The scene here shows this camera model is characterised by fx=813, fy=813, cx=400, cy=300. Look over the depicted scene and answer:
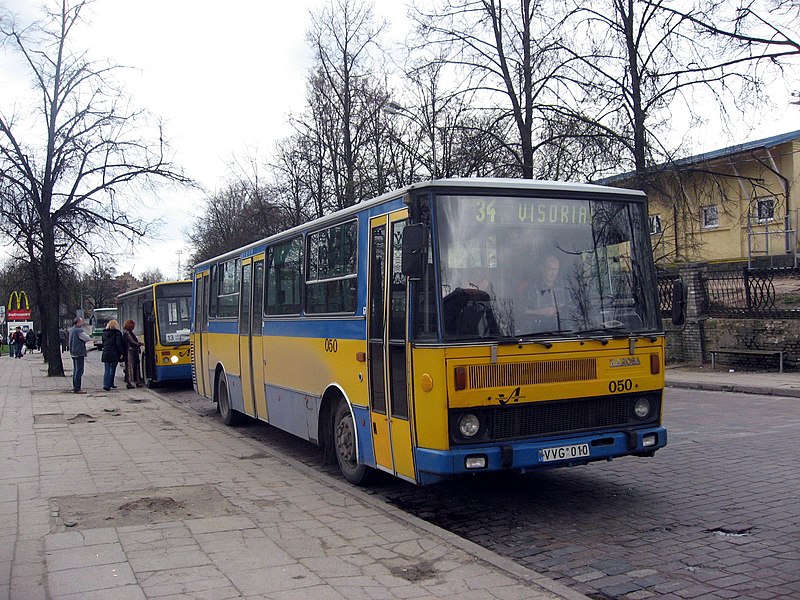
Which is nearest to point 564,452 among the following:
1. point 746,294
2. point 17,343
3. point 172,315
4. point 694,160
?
point 746,294

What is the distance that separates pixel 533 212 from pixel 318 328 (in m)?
3.12

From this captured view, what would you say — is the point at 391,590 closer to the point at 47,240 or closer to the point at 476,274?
the point at 476,274

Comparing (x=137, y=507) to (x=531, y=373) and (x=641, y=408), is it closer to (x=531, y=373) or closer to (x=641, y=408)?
(x=531, y=373)

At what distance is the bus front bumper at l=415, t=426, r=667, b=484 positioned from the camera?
21.5 ft

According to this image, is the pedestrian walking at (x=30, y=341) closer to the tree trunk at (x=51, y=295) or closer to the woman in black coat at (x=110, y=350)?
the tree trunk at (x=51, y=295)

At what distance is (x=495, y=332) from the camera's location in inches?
265

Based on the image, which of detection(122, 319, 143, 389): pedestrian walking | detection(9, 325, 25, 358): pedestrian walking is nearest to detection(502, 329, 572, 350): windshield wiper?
detection(122, 319, 143, 389): pedestrian walking

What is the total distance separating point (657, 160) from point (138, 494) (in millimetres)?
17368

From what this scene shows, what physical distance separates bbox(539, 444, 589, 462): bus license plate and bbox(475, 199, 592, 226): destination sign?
76.6 inches

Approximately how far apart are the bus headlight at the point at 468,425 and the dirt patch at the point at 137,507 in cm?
217

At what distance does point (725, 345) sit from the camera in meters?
20.5

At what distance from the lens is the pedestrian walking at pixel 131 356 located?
2234 centimetres

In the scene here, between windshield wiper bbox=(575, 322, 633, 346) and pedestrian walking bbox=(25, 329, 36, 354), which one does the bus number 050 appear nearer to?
windshield wiper bbox=(575, 322, 633, 346)

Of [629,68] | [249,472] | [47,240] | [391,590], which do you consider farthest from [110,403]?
[629,68]
